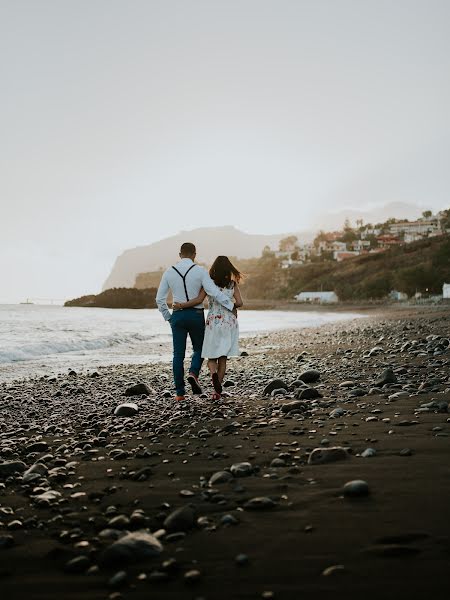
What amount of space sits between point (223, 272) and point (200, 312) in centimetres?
82

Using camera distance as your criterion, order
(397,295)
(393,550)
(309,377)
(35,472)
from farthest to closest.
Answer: (397,295)
(309,377)
(35,472)
(393,550)

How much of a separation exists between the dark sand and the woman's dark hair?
231 cm

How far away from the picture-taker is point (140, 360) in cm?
1766

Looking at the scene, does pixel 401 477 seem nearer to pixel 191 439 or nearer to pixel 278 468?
pixel 278 468

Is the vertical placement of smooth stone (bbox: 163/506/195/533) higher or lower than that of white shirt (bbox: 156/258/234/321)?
lower

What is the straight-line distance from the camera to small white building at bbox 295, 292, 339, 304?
135250 mm

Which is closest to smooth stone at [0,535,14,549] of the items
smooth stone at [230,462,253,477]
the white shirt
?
smooth stone at [230,462,253,477]

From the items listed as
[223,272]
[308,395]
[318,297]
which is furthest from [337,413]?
[318,297]

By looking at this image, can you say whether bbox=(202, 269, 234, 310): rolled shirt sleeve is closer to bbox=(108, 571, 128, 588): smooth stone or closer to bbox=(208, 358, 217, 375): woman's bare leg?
bbox=(208, 358, 217, 375): woman's bare leg

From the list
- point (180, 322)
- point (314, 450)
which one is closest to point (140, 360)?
point (180, 322)

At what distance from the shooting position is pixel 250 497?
365 cm

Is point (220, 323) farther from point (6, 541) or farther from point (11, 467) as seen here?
point (6, 541)

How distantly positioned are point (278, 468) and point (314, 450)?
0.40 metres

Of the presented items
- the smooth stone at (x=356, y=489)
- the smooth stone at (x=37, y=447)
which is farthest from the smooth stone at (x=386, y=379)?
the smooth stone at (x=37, y=447)
